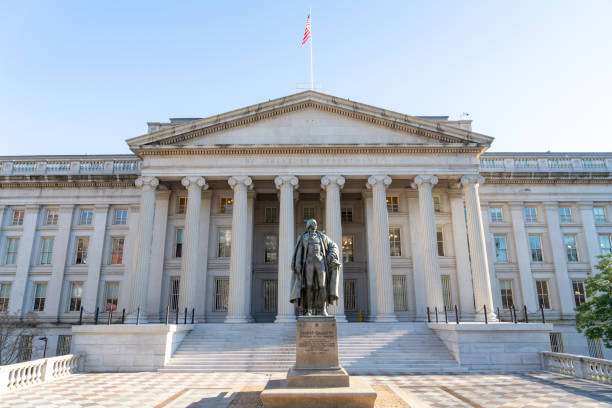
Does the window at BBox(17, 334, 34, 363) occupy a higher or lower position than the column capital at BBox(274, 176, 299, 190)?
lower

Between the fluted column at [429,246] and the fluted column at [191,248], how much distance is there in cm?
1464

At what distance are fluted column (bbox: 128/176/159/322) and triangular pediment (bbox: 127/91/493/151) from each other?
2.88 metres

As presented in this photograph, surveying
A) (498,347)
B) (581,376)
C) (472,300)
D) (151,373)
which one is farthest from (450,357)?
(151,373)

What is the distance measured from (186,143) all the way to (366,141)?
12.4m

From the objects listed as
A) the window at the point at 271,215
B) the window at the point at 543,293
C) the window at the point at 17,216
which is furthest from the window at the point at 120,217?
the window at the point at 543,293

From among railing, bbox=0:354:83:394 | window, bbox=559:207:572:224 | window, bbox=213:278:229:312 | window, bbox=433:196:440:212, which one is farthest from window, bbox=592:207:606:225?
railing, bbox=0:354:83:394

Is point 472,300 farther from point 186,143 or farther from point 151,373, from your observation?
point 186,143

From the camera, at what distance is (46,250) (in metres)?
31.5

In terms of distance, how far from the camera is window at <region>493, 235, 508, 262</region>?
102 ft

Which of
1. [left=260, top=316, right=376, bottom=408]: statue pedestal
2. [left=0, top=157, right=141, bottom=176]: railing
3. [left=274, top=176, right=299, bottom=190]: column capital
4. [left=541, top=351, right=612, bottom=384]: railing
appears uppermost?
[left=0, top=157, right=141, bottom=176]: railing

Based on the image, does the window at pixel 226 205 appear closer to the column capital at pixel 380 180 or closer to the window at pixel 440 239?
the column capital at pixel 380 180

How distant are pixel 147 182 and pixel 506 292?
27354 mm

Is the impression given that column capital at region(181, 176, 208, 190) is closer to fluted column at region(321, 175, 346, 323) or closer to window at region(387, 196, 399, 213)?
fluted column at region(321, 175, 346, 323)

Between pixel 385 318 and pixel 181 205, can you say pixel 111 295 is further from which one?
pixel 385 318
